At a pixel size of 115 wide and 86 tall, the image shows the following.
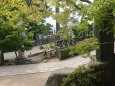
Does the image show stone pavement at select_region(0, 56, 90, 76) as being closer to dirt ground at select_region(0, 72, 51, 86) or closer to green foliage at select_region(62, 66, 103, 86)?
dirt ground at select_region(0, 72, 51, 86)

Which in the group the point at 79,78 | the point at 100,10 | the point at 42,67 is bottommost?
the point at 42,67

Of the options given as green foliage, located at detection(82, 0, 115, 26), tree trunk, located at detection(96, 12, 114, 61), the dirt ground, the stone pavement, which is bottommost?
the dirt ground

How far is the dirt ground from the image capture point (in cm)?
1144

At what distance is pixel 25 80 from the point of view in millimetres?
12016

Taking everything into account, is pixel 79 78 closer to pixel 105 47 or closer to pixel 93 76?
pixel 93 76

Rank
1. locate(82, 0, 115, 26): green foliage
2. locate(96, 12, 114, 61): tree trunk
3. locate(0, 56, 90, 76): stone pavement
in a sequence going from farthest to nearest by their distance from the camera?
locate(0, 56, 90, 76): stone pavement < locate(96, 12, 114, 61): tree trunk < locate(82, 0, 115, 26): green foliage

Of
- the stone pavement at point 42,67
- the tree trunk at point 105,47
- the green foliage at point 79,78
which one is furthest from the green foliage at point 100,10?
the stone pavement at point 42,67

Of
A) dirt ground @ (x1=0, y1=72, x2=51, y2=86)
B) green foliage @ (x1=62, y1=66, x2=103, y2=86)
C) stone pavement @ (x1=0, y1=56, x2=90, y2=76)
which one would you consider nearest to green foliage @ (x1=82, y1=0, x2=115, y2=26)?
green foliage @ (x1=62, y1=66, x2=103, y2=86)

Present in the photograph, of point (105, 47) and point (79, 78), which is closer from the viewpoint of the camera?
point (79, 78)

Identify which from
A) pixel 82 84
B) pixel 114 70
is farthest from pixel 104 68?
pixel 82 84

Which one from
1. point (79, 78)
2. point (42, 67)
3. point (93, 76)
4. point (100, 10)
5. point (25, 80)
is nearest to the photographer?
point (100, 10)

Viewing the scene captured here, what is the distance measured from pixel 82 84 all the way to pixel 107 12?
2027 millimetres

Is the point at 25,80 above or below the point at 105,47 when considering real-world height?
below

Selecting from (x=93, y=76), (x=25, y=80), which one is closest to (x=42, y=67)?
(x=25, y=80)
